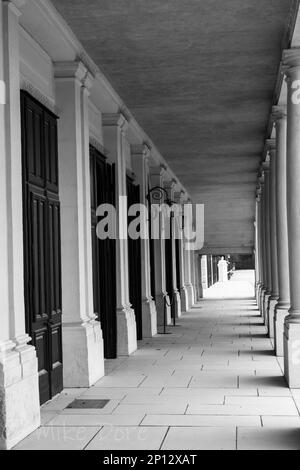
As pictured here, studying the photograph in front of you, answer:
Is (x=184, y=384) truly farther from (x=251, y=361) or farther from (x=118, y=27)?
(x=118, y=27)

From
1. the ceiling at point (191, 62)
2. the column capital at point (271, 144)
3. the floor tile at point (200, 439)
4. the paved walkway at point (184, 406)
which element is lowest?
the paved walkway at point (184, 406)

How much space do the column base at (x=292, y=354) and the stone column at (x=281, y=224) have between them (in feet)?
8.86

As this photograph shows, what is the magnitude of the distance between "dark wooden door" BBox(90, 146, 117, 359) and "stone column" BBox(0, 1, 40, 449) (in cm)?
456

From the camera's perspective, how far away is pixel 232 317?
21.9 m

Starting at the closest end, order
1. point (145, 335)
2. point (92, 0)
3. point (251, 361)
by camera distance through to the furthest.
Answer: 1. point (92, 0)
2. point (251, 361)
3. point (145, 335)

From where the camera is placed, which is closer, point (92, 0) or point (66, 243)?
point (92, 0)

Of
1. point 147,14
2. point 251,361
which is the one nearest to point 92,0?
point 147,14

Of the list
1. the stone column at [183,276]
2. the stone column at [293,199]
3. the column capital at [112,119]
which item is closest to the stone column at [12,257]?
the stone column at [293,199]

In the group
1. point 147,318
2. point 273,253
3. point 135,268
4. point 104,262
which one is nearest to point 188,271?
point 147,318

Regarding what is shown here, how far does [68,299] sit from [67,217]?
1.18 metres

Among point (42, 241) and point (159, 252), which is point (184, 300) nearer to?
point (159, 252)

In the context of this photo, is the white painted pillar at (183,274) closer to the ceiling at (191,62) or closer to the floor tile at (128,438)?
the ceiling at (191,62)

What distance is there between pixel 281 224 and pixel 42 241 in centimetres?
550

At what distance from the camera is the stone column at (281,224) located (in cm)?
1249
